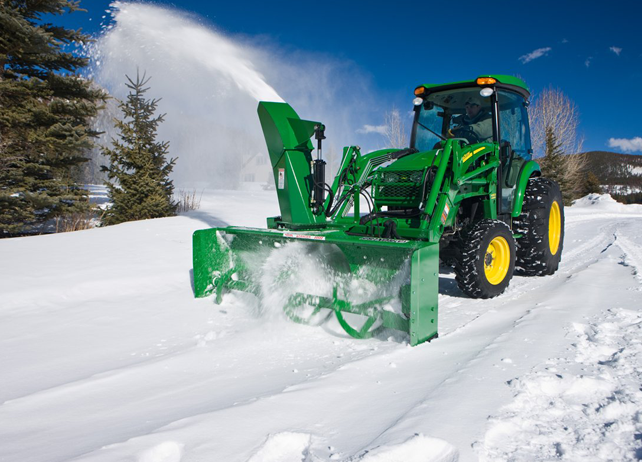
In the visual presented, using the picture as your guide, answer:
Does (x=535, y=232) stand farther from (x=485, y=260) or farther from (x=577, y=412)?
(x=577, y=412)

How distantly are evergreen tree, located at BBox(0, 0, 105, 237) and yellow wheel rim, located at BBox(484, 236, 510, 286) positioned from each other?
366 inches

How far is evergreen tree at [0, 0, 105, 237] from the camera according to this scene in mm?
9547

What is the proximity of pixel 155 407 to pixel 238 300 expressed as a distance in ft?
7.24

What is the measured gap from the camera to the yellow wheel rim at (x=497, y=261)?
4785 mm

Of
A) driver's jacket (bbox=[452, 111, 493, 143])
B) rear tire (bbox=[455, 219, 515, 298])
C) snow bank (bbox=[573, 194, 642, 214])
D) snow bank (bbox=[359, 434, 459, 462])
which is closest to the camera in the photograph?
snow bank (bbox=[359, 434, 459, 462])

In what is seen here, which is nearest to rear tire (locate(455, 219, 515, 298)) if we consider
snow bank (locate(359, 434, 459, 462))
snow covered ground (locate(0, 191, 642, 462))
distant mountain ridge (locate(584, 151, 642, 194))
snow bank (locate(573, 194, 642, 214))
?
snow covered ground (locate(0, 191, 642, 462))

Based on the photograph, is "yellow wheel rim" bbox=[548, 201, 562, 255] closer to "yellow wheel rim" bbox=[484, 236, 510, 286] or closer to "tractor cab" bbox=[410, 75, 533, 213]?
"tractor cab" bbox=[410, 75, 533, 213]

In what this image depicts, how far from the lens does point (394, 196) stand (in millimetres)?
4840

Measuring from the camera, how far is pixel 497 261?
4.92 metres

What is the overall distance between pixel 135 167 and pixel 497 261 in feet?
29.5

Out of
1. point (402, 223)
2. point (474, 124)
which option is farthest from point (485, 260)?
point (474, 124)

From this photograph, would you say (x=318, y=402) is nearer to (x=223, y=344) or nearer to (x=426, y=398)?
(x=426, y=398)

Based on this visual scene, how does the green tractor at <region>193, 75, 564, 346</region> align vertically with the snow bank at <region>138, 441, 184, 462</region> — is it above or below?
above

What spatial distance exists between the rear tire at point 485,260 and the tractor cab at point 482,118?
2.44 feet
